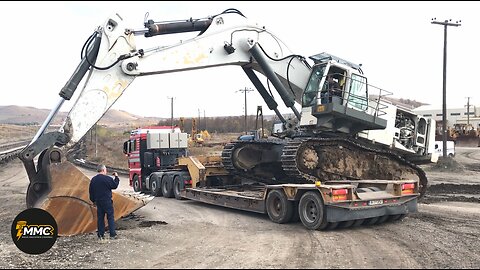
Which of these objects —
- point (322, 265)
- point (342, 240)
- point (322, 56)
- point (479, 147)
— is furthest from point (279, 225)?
point (479, 147)

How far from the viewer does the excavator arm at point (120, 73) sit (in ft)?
31.2

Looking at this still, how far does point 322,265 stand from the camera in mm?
7039

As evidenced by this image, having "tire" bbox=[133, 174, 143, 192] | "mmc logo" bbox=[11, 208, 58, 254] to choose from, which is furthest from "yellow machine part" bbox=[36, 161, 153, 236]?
"tire" bbox=[133, 174, 143, 192]

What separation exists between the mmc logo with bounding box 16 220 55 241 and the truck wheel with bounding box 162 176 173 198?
9116 millimetres

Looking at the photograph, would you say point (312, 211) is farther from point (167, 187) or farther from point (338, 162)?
point (167, 187)

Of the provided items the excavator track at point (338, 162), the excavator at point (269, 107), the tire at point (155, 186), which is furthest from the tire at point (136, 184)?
the excavator track at point (338, 162)

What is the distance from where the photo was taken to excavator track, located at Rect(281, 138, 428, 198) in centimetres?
1180

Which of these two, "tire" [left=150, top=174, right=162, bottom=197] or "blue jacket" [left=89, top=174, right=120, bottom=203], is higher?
"blue jacket" [left=89, top=174, right=120, bottom=203]

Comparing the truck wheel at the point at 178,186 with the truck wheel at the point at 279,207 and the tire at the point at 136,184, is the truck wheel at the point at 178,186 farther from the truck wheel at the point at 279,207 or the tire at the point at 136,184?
the truck wheel at the point at 279,207

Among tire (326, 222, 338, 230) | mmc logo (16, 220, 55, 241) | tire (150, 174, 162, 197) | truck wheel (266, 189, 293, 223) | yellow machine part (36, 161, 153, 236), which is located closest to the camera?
mmc logo (16, 220, 55, 241)

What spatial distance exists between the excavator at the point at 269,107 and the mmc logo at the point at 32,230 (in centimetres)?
104

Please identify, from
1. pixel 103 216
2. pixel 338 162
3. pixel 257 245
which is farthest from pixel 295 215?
pixel 103 216

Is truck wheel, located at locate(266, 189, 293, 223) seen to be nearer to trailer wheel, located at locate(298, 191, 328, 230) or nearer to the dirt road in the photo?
the dirt road

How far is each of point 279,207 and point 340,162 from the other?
2.30 m
